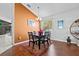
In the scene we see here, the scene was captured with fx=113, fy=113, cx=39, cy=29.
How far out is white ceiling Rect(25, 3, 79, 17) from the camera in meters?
2.53

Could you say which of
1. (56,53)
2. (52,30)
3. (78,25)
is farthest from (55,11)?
(56,53)

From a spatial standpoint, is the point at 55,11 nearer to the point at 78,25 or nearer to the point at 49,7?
the point at 49,7

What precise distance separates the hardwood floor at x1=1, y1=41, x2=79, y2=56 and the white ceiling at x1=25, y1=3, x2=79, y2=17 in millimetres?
719

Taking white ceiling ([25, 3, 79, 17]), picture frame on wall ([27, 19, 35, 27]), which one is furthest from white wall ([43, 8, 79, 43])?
picture frame on wall ([27, 19, 35, 27])

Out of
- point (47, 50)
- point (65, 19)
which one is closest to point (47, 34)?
point (47, 50)

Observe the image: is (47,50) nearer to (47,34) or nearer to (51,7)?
(47,34)

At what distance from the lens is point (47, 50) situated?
99.1 inches

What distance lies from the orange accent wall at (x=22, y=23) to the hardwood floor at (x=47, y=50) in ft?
0.65

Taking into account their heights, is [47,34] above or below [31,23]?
below

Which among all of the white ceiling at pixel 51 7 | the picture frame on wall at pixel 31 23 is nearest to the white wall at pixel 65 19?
the white ceiling at pixel 51 7

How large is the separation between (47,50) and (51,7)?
3.21 ft

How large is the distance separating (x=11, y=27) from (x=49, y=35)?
877 mm

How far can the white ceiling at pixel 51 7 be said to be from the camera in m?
2.53

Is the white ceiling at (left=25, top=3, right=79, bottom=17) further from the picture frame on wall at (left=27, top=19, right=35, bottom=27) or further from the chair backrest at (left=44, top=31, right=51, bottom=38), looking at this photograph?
the chair backrest at (left=44, top=31, right=51, bottom=38)
